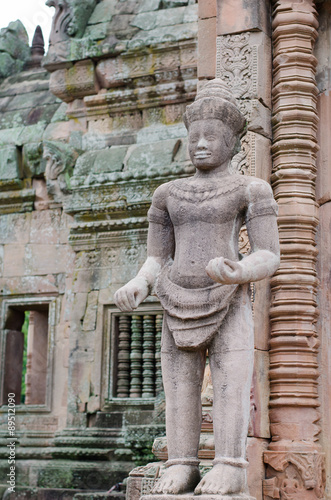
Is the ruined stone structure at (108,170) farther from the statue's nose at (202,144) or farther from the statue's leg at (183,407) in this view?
the statue's leg at (183,407)

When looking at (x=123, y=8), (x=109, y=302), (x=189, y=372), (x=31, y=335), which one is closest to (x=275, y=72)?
(x=189, y=372)

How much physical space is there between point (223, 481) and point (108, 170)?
7100mm

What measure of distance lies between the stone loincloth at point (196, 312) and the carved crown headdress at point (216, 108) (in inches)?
39.1

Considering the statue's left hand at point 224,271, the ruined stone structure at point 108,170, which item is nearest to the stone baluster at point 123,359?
the ruined stone structure at point 108,170

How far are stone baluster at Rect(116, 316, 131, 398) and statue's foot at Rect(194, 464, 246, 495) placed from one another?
626 centimetres

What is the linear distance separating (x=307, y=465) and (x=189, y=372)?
1615mm

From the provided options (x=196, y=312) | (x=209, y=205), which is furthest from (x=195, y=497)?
(x=209, y=205)

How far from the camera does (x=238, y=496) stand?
4785 mm

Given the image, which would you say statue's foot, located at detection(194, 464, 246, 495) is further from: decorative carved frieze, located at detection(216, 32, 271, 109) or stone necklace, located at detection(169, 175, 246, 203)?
decorative carved frieze, located at detection(216, 32, 271, 109)

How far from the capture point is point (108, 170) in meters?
11.5

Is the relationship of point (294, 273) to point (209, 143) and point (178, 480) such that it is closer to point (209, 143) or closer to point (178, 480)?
point (209, 143)

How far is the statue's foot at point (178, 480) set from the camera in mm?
4887

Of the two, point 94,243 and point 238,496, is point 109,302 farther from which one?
point 238,496

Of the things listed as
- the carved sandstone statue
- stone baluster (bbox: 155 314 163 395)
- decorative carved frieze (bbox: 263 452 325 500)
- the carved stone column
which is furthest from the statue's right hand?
stone baluster (bbox: 155 314 163 395)
